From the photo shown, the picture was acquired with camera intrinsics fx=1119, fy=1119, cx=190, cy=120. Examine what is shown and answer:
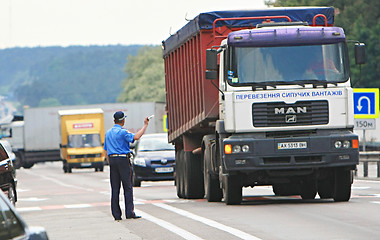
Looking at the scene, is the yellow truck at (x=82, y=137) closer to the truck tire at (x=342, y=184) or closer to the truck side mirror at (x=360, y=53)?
the truck tire at (x=342, y=184)

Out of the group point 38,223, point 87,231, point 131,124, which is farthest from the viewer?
point 131,124

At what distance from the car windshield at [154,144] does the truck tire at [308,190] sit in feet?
Answer: 44.5

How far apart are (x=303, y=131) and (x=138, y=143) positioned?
675 inches

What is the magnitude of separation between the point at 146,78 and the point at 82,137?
8697 cm

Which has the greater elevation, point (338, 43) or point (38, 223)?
point (338, 43)

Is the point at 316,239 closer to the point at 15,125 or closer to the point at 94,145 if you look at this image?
the point at 94,145

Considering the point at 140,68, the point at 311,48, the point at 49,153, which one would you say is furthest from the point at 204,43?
the point at 140,68

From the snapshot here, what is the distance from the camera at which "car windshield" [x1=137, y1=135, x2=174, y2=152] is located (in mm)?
34281

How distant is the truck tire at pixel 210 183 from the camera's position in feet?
66.0

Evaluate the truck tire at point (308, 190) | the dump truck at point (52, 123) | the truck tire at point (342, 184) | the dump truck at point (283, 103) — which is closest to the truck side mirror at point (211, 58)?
the dump truck at point (283, 103)

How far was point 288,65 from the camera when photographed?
18.3 metres

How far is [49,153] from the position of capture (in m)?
72.3

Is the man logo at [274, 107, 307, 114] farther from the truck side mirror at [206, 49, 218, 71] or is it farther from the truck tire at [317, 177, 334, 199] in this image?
the truck tire at [317, 177, 334, 199]

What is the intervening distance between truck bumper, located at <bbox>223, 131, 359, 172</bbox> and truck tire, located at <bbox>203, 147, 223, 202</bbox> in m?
1.71
